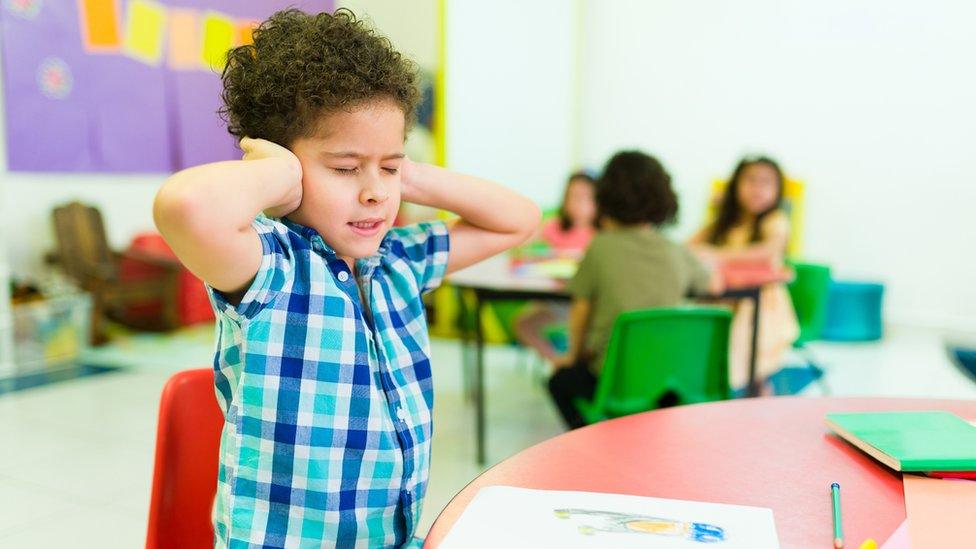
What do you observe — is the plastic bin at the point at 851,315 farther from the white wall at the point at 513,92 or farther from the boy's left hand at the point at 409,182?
the boy's left hand at the point at 409,182

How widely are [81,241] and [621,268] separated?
133 inches

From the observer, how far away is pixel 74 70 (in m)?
4.50

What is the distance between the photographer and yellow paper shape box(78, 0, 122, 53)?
178 inches

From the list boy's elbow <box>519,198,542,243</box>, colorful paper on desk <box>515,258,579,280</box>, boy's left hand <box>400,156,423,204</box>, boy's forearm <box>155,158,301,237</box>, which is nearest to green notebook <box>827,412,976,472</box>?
boy's elbow <box>519,198,542,243</box>

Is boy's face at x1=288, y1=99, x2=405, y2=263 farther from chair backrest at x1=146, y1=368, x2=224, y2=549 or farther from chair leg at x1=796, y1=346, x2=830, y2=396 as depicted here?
chair leg at x1=796, y1=346, x2=830, y2=396

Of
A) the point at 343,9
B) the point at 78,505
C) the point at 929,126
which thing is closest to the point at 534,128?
the point at 929,126

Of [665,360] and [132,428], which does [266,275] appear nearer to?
[665,360]

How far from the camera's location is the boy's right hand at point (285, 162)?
3.04 feet

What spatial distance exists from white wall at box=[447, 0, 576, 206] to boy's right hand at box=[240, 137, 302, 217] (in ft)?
11.2

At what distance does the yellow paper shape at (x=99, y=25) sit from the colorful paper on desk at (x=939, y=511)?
15.5 ft

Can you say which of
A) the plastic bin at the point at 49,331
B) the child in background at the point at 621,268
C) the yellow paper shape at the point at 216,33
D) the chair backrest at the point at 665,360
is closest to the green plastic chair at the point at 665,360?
the chair backrest at the point at 665,360

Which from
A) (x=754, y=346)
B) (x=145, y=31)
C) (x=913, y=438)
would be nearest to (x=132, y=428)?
(x=754, y=346)

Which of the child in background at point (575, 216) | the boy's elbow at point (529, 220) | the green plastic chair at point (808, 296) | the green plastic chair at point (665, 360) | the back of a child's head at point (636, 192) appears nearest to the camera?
the boy's elbow at point (529, 220)

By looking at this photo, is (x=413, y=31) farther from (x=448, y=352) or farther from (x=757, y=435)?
(x=757, y=435)
